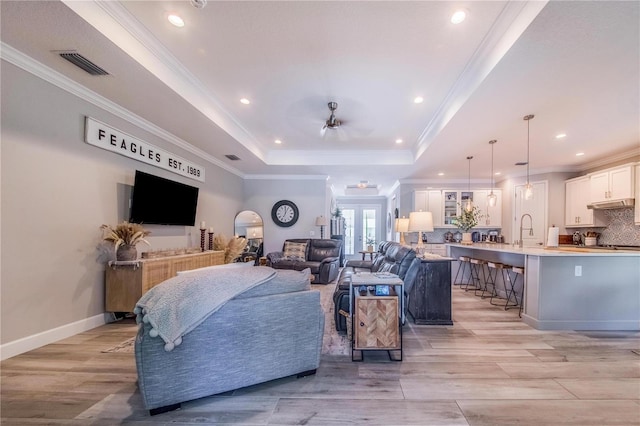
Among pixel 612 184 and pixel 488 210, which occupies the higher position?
pixel 612 184

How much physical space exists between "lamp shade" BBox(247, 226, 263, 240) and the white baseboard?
13.0ft

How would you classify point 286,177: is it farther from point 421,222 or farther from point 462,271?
point 462,271

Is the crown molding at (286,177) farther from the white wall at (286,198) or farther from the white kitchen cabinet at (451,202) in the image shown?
the white kitchen cabinet at (451,202)

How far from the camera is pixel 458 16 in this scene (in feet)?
7.22

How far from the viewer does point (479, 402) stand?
1.97 metres

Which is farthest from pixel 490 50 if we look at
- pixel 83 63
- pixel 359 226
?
pixel 359 226

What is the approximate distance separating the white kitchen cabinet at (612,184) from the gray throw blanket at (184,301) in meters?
6.42

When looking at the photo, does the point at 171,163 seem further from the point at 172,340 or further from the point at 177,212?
the point at 172,340

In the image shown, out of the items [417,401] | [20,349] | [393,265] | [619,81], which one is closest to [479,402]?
[417,401]

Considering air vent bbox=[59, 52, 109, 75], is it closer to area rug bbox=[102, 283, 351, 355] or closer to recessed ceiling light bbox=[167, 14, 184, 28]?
recessed ceiling light bbox=[167, 14, 184, 28]

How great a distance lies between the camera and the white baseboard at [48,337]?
2469 mm

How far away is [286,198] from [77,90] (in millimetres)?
4852

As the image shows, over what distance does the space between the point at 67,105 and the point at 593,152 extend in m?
7.86

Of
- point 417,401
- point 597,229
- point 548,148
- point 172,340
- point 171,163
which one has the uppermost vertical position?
point 548,148
